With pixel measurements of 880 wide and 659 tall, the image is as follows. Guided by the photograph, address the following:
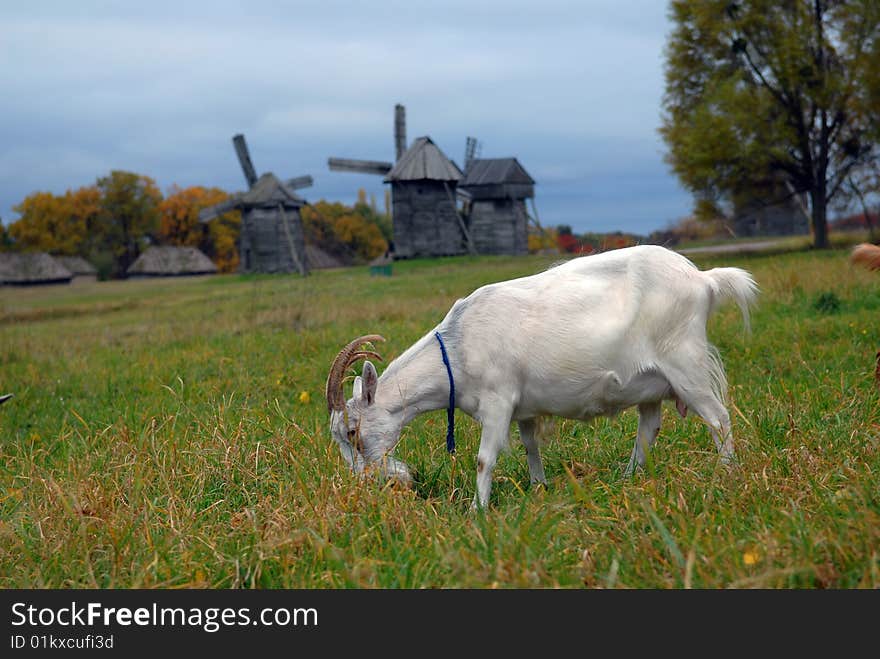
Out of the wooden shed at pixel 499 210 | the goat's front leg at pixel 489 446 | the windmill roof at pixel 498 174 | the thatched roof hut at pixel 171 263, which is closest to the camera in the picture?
the goat's front leg at pixel 489 446

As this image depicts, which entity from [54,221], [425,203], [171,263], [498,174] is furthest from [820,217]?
[54,221]

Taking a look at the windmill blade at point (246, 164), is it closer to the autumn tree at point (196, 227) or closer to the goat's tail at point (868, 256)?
the autumn tree at point (196, 227)

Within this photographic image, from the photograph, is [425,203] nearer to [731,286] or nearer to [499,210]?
[499,210]

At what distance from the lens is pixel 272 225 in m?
49.0

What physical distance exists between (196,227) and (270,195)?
3050 cm

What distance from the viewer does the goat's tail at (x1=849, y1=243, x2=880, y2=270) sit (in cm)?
498

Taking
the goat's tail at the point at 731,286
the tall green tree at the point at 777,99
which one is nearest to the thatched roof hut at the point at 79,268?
the tall green tree at the point at 777,99

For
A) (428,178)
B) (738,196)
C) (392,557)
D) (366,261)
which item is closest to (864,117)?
(738,196)

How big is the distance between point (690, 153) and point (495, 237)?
21.4 metres

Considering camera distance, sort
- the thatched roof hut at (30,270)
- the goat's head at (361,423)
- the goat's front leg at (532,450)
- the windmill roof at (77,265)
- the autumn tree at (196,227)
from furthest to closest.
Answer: the autumn tree at (196,227) < the windmill roof at (77,265) < the thatched roof hut at (30,270) < the goat's front leg at (532,450) < the goat's head at (361,423)

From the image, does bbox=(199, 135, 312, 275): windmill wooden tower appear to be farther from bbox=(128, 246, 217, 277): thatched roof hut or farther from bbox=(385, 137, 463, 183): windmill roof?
bbox=(128, 246, 217, 277): thatched roof hut

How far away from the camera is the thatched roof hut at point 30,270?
219 ft

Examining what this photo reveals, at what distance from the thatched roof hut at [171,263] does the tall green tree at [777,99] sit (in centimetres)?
4866

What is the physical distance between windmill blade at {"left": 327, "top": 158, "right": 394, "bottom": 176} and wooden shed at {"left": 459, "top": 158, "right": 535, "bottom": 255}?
499cm
